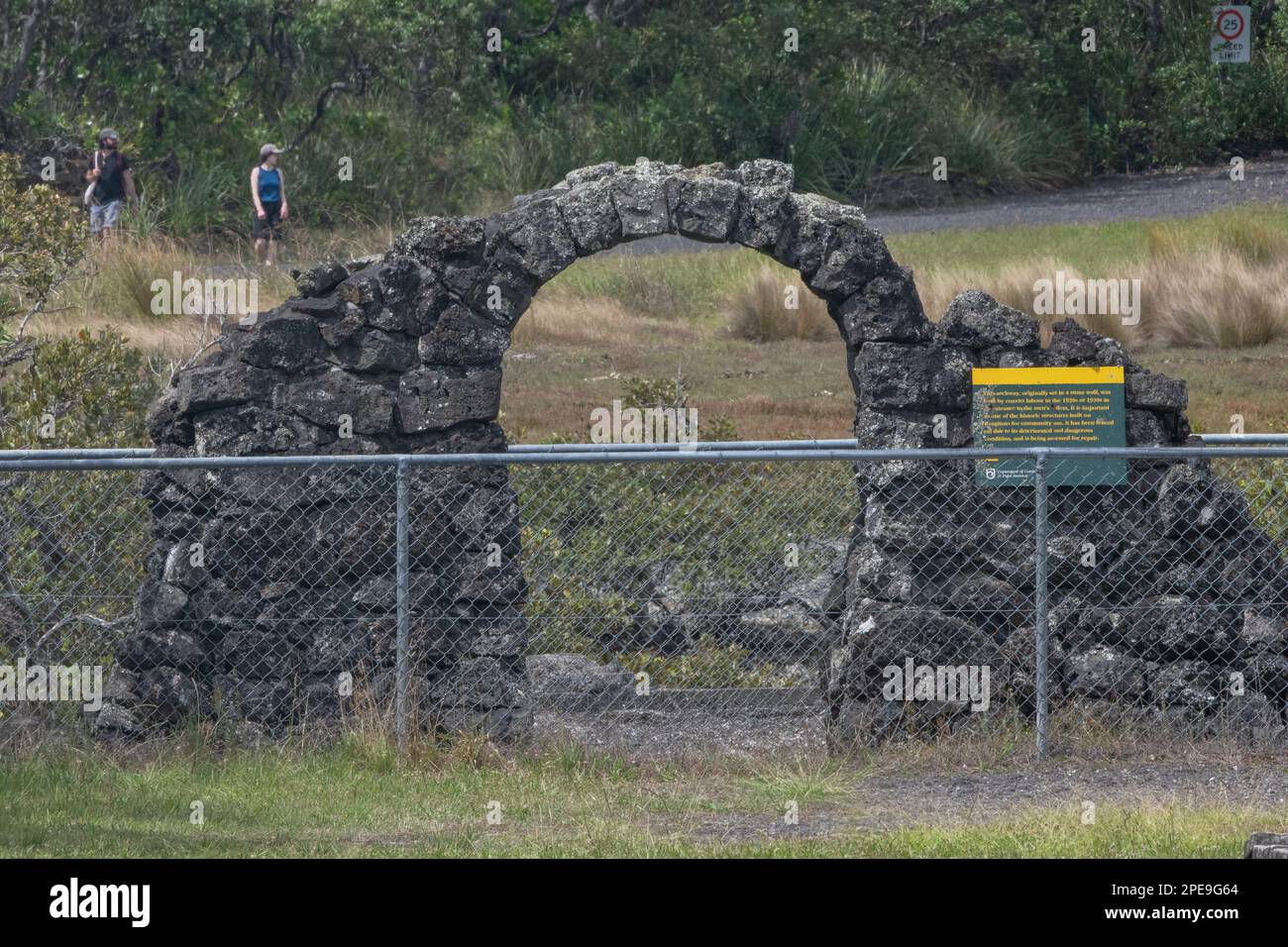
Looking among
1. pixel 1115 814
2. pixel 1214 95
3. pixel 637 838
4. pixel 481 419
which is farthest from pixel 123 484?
pixel 1214 95

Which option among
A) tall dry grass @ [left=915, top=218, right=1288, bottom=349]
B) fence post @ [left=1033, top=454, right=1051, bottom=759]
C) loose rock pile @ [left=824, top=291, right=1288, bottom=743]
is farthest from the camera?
tall dry grass @ [left=915, top=218, right=1288, bottom=349]

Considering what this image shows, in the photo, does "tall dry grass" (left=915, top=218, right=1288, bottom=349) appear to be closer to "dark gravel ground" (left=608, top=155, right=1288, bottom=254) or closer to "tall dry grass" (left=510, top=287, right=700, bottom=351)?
"tall dry grass" (left=510, top=287, right=700, bottom=351)

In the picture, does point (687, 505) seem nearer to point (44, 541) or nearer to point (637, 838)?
point (44, 541)

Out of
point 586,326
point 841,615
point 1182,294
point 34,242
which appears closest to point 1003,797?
point 841,615

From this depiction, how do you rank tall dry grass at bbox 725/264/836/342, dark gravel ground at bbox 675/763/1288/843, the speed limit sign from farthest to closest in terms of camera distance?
the speed limit sign < tall dry grass at bbox 725/264/836/342 < dark gravel ground at bbox 675/763/1288/843

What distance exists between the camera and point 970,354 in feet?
31.2

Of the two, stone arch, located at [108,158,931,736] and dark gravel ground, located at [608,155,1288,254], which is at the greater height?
dark gravel ground, located at [608,155,1288,254]

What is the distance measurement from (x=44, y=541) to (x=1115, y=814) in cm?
573

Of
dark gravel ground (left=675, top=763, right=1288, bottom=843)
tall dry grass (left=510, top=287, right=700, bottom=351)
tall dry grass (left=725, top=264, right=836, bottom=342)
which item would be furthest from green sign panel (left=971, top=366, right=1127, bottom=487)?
tall dry grass (left=725, top=264, right=836, bottom=342)

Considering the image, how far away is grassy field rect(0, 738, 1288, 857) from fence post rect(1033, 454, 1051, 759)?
2.58 feet

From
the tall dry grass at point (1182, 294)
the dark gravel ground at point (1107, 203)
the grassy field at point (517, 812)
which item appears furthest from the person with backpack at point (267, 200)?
the grassy field at point (517, 812)

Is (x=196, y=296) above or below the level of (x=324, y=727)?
above

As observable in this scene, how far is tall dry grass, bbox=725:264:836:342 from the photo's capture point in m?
18.9

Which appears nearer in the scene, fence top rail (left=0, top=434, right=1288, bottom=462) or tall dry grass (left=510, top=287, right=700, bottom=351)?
fence top rail (left=0, top=434, right=1288, bottom=462)
